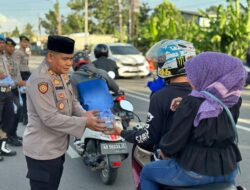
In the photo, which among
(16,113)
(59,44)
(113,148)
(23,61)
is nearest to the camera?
(59,44)

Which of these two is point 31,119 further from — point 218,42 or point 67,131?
point 218,42

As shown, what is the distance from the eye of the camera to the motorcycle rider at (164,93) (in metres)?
2.59

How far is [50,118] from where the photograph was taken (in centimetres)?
281

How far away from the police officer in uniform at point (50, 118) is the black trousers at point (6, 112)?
3.25 m

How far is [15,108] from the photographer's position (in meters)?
6.66

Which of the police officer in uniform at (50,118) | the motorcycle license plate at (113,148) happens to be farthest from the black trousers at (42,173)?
the motorcycle license plate at (113,148)

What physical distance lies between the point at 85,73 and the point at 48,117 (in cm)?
236

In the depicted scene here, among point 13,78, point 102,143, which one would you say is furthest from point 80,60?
point 13,78

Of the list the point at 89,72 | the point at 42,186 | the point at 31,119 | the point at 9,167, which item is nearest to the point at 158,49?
the point at 31,119

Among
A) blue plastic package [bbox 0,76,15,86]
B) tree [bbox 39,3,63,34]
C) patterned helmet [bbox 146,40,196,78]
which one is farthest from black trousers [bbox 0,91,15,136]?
tree [bbox 39,3,63,34]

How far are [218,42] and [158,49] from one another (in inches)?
724

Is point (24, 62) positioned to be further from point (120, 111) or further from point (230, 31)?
point (230, 31)

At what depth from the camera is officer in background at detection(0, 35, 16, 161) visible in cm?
595

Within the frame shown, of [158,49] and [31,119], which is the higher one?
[158,49]
